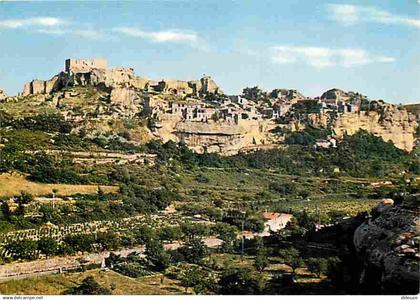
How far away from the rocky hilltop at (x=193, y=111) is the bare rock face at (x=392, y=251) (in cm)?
797

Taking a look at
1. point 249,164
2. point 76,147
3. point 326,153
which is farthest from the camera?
point 326,153

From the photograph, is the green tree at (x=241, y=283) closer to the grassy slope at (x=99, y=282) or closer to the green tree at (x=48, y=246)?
the grassy slope at (x=99, y=282)

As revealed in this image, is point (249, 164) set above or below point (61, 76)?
below

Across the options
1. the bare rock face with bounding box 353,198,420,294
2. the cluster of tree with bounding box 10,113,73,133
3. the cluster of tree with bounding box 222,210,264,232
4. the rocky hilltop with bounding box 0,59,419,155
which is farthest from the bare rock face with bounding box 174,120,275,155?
the bare rock face with bounding box 353,198,420,294

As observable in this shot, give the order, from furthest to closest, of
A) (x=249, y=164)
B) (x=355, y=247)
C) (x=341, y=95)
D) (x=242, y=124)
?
(x=341, y=95)
(x=242, y=124)
(x=249, y=164)
(x=355, y=247)

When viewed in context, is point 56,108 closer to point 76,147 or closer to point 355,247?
point 76,147

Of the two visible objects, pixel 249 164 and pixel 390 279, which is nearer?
pixel 390 279

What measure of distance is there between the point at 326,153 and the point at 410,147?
143 inches

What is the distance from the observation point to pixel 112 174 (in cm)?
1090

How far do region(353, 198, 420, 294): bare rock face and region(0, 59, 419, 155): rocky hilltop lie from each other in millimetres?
7973

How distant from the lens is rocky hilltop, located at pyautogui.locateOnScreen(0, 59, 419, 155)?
15.1 metres

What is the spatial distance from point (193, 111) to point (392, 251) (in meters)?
10.9

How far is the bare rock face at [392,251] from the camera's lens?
5426 mm

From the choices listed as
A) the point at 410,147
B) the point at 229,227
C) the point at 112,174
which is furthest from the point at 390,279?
the point at 410,147
